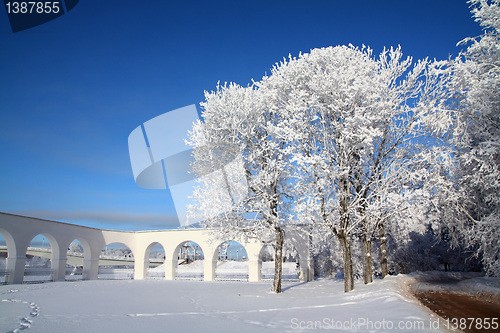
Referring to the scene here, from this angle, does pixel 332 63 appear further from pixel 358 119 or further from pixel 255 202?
pixel 255 202

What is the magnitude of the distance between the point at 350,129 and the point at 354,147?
0.68 m

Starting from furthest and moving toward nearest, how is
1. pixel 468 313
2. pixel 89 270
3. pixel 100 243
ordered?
pixel 100 243 → pixel 89 270 → pixel 468 313

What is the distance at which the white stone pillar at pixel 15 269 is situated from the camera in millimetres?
17984

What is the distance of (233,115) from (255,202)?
3834mm

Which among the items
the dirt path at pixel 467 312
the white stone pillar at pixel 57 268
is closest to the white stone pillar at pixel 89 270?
the white stone pillar at pixel 57 268

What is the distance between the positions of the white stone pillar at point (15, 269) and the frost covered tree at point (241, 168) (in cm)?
1274

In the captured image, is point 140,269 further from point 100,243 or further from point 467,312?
point 467,312

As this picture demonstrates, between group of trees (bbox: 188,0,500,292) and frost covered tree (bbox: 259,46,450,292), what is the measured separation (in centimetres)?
6

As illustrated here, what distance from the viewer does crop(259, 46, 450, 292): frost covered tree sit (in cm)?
1129

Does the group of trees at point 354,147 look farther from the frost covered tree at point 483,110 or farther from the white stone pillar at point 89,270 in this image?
the white stone pillar at point 89,270

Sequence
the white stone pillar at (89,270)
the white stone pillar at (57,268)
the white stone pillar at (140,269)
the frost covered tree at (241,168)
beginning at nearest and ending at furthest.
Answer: the frost covered tree at (241,168)
the white stone pillar at (57,268)
the white stone pillar at (89,270)
the white stone pillar at (140,269)

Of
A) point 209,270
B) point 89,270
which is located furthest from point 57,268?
point 209,270

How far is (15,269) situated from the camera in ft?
59.7

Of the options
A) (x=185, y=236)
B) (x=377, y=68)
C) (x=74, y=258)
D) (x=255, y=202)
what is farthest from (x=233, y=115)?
(x=74, y=258)
